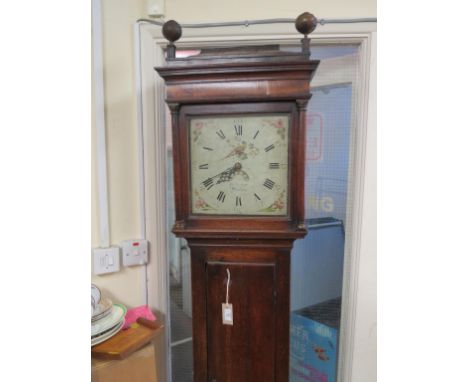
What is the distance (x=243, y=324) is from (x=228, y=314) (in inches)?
2.3

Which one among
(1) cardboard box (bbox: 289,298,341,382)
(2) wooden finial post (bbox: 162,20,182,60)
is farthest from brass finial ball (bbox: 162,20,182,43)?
(1) cardboard box (bbox: 289,298,341,382)

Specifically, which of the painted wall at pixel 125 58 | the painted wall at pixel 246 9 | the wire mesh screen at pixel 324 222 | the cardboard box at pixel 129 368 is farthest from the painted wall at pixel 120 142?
the wire mesh screen at pixel 324 222

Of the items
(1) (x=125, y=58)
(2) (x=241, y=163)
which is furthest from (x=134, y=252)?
(1) (x=125, y=58)

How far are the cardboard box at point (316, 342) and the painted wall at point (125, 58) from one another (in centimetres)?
87

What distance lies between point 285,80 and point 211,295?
692 millimetres

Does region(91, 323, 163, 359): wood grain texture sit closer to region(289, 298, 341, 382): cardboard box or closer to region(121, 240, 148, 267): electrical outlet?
region(121, 240, 148, 267): electrical outlet

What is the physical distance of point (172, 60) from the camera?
85 cm

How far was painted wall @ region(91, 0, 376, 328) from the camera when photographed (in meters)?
1.13

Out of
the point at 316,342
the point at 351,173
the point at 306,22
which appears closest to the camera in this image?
the point at 306,22

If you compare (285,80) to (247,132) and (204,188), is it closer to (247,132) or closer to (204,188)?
(247,132)

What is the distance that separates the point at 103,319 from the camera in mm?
987

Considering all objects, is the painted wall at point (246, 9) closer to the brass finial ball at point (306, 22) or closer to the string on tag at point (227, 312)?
the brass finial ball at point (306, 22)

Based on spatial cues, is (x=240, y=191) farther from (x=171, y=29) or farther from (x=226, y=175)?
(x=171, y=29)

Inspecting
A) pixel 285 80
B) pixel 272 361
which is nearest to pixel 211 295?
pixel 272 361
